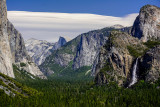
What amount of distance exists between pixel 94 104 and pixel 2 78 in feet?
219

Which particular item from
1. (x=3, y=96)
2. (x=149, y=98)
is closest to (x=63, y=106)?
(x=3, y=96)

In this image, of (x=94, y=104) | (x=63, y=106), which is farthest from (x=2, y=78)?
(x=94, y=104)

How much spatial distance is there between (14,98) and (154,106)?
84945 millimetres

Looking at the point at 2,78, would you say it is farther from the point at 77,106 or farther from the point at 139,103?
the point at 139,103

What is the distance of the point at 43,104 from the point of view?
151625 mm

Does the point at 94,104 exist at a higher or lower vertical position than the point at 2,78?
lower

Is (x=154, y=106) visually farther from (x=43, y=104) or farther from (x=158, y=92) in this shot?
(x=43, y=104)

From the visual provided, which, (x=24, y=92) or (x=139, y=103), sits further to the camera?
(x=24, y=92)

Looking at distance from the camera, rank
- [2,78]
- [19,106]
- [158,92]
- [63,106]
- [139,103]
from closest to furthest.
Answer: [19,106] → [63,106] → [139,103] → [2,78] → [158,92]

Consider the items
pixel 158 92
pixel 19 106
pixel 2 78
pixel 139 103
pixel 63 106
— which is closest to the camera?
pixel 19 106

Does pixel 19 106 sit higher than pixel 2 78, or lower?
lower

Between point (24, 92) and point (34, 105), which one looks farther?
point (24, 92)

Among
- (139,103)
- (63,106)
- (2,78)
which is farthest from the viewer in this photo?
(2,78)

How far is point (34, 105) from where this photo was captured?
14388 cm
